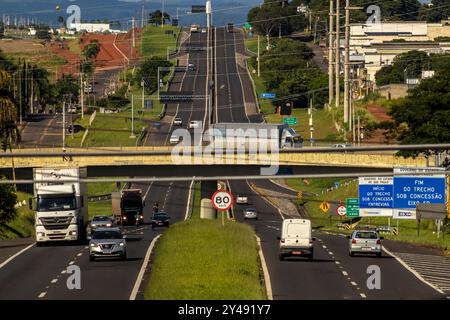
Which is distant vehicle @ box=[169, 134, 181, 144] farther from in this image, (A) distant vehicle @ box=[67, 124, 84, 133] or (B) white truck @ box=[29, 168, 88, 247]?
(B) white truck @ box=[29, 168, 88, 247]

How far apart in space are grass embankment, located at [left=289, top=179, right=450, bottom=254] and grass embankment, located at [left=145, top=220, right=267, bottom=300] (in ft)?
43.9

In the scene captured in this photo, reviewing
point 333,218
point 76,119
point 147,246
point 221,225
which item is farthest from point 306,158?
point 76,119

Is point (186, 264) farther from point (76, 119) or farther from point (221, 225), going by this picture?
point (76, 119)

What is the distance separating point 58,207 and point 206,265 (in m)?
20.0

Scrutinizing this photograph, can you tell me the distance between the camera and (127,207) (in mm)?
114375

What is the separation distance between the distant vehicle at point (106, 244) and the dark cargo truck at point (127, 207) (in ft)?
153

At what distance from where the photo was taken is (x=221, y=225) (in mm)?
83312

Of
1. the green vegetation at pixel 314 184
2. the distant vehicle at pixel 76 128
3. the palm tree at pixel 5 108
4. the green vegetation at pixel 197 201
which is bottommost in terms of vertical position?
the green vegetation at pixel 197 201

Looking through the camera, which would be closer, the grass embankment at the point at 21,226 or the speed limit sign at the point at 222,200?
the speed limit sign at the point at 222,200

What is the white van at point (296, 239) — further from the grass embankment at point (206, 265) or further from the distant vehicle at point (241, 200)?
the distant vehicle at point (241, 200)

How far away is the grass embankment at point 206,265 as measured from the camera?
156 feet

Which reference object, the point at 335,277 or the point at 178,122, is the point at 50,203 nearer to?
the point at 335,277

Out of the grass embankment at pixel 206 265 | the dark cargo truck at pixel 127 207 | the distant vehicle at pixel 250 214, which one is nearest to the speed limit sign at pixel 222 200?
the grass embankment at pixel 206 265

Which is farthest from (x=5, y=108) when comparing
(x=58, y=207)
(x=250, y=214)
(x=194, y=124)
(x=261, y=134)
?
(x=194, y=124)
